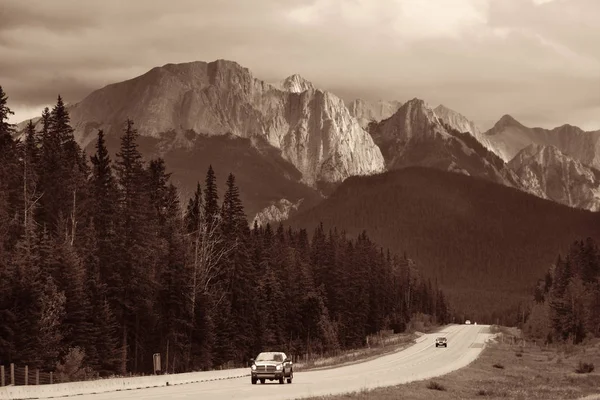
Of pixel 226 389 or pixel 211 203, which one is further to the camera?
pixel 211 203

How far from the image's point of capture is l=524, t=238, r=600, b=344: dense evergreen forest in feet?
479

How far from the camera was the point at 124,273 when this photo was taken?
81.4 metres

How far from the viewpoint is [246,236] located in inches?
4513

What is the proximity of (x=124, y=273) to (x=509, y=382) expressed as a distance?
34731 mm

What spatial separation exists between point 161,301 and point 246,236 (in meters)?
28.5

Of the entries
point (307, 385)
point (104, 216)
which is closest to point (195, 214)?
point (104, 216)

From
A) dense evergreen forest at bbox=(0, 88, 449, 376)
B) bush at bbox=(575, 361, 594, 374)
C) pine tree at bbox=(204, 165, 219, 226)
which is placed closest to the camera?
dense evergreen forest at bbox=(0, 88, 449, 376)

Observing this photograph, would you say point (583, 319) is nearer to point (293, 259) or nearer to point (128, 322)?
point (293, 259)

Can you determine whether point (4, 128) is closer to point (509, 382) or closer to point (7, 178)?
point (7, 178)

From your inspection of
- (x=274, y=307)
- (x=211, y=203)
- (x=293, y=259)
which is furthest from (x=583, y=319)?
(x=211, y=203)

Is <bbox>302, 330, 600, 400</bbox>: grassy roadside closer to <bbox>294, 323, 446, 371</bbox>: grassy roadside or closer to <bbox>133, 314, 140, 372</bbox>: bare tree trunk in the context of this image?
<bbox>294, 323, 446, 371</bbox>: grassy roadside

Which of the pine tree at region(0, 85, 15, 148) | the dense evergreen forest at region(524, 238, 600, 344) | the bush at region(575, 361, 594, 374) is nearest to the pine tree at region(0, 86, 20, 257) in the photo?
the pine tree at region(0, 85, 15, 148)

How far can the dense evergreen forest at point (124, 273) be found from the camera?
66.4 meters

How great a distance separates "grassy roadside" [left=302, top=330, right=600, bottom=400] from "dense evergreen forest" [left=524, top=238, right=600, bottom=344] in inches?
1157
